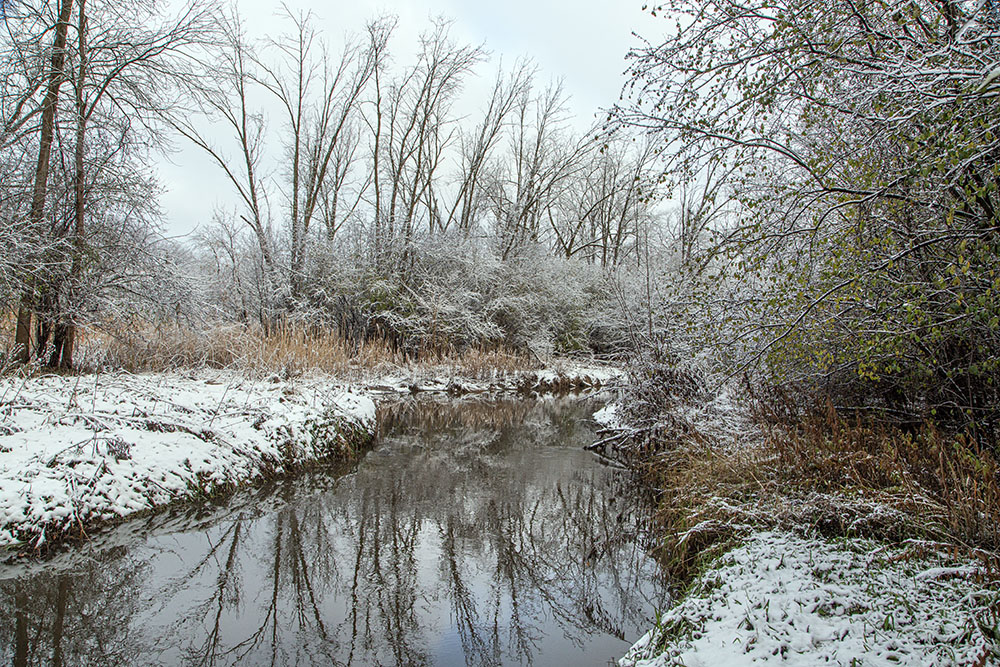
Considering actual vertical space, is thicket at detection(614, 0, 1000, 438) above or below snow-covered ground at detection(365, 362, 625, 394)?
above

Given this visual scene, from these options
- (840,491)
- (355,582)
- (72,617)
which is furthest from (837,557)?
(72,617)

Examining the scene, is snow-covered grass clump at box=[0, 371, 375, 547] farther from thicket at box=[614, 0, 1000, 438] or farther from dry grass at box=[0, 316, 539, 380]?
thicket at box=[614, 0, 1000, 438]

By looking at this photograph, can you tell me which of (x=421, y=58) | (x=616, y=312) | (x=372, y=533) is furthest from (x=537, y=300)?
(x=372, y=533)

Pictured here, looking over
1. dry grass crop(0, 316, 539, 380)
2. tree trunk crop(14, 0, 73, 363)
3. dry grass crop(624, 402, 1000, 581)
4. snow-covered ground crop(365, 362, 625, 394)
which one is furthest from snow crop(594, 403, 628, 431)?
tree trunk crop(14, 0, 73, 363)

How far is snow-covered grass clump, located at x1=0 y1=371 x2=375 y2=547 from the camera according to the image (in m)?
4.49

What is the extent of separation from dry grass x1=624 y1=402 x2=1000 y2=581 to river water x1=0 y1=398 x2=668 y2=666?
0.62 m

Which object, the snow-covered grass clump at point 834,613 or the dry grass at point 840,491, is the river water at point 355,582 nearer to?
the dry grass at point 840,491

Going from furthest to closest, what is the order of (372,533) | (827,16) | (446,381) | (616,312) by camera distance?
1. (616,312)
2. (446,381)
3. (372,533)
4. (827,16)

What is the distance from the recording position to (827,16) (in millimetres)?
3900

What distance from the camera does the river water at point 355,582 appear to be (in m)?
3.40

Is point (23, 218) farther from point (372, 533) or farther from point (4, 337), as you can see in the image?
point (372, 533)

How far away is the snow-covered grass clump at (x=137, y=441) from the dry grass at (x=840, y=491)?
14.7 feet

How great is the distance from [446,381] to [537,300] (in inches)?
246

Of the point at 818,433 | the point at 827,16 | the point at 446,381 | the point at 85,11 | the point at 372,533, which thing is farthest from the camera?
the point at 446,381
